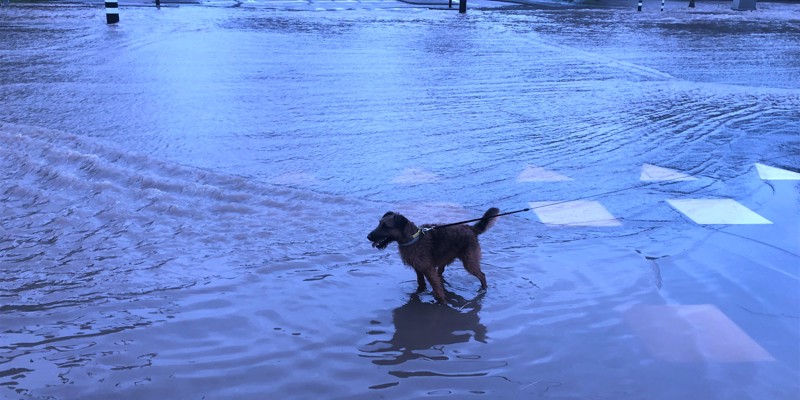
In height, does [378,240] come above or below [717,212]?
above

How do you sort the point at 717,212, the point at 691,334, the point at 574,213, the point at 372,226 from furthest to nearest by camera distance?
the point at 717,212 → the point at 574,213 → the point at 372,226 → the point at 691,334

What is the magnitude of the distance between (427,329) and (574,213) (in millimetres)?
2571

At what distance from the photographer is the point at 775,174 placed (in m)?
8.14

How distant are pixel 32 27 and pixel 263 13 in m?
7.91

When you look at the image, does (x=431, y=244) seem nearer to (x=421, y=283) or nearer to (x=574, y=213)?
(x=421, y=283)

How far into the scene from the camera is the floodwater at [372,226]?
4328 millimetres

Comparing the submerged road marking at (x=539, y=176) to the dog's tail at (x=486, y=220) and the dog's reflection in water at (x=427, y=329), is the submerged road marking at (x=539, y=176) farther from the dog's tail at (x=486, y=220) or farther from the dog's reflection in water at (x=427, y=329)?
the dog's reflection in water at (x=427, y=329)

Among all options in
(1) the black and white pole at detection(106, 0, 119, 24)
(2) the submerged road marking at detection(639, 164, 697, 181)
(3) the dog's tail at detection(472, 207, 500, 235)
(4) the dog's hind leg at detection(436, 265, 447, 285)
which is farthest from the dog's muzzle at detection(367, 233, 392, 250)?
(1) the black and white pole at detection(106, 0, 119, 24)

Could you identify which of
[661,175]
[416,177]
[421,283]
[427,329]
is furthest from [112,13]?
[427,329]

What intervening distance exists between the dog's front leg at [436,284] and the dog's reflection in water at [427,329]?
0.21 feet

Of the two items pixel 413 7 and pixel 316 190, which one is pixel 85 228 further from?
pixel 413 7

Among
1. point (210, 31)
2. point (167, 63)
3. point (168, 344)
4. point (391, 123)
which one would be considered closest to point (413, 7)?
point (210, 31)

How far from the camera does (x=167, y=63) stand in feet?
44.6

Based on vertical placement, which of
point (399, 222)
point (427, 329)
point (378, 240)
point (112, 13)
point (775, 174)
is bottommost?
point (427, 329)
